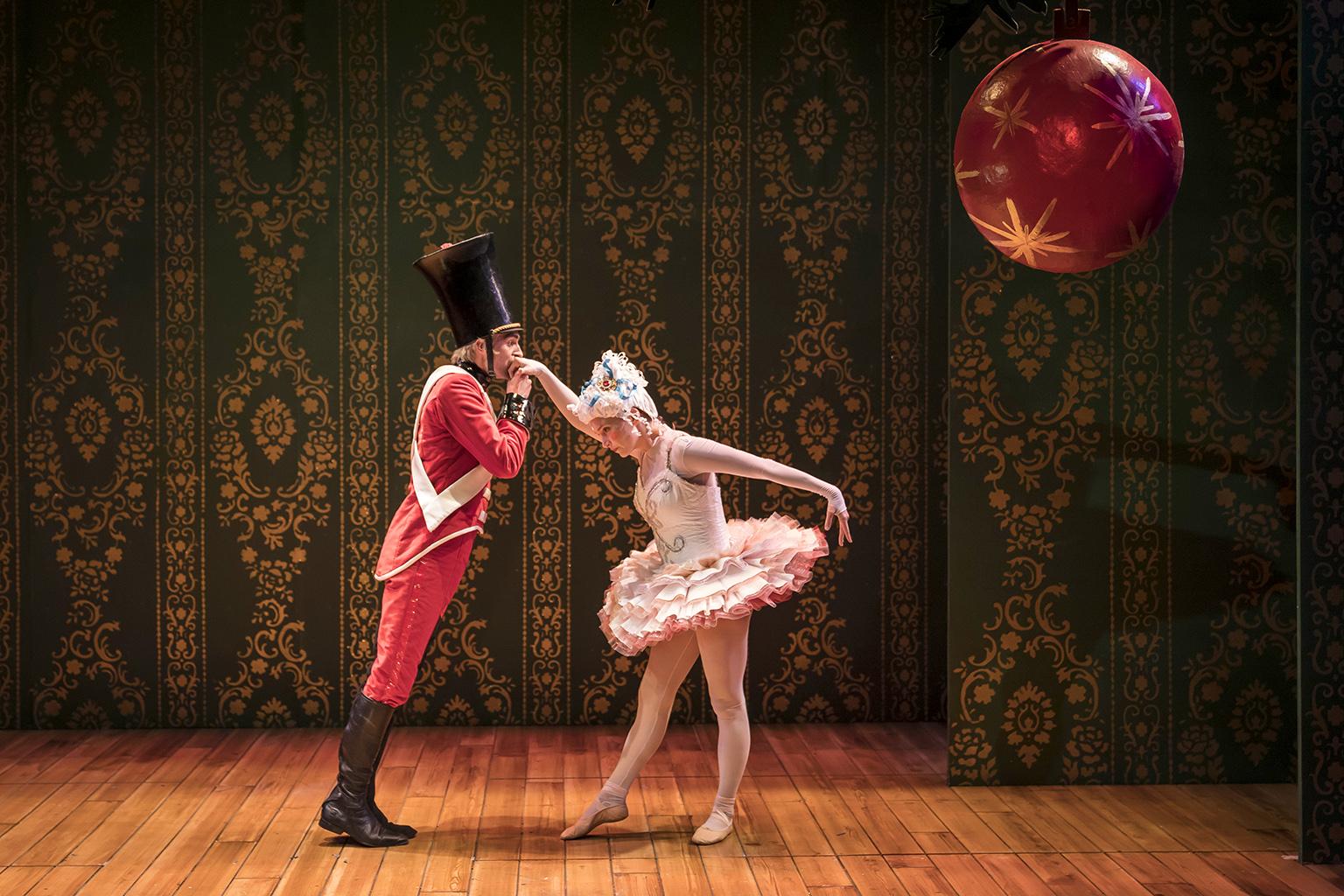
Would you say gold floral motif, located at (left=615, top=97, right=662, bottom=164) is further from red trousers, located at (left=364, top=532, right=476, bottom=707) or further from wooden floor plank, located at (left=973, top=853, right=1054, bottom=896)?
wooden floor plank, located at (left=973, top=853, right=1054, bottom=896)

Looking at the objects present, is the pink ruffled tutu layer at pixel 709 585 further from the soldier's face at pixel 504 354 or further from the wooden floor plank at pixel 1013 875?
the wooden floor plank at pixel 1013 875

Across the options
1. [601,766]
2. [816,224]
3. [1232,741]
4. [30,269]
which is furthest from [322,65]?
[1232,741]

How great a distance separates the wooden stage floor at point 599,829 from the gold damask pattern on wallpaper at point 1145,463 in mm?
305

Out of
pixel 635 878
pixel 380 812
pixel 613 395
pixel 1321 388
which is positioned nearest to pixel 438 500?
pixel 613 395

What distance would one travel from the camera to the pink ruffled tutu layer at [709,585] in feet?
12.0

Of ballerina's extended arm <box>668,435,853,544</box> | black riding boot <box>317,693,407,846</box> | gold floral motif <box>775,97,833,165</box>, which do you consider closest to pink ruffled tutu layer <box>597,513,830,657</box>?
ballerina's extended arm <box>668,435,853,544</box>

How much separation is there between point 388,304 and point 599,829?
2.32 m

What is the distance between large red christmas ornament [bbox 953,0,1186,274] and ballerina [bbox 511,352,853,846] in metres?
1.57

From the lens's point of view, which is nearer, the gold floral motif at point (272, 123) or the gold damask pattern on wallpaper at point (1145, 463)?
the gold damask pattern on wallpaper at point (1145, 463)

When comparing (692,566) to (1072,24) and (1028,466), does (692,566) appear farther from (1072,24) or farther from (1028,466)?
(1072,24)

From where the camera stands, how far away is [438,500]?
3.83 meters

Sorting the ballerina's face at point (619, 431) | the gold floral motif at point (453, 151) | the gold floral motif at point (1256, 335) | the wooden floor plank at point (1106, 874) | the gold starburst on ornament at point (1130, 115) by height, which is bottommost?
the wooden floor plank at point (1106, 874)

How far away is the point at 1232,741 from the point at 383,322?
138 inches

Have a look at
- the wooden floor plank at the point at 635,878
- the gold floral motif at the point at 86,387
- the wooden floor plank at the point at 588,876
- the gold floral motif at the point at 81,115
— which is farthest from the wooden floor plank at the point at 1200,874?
the gold floral motif at the point at 81,115
